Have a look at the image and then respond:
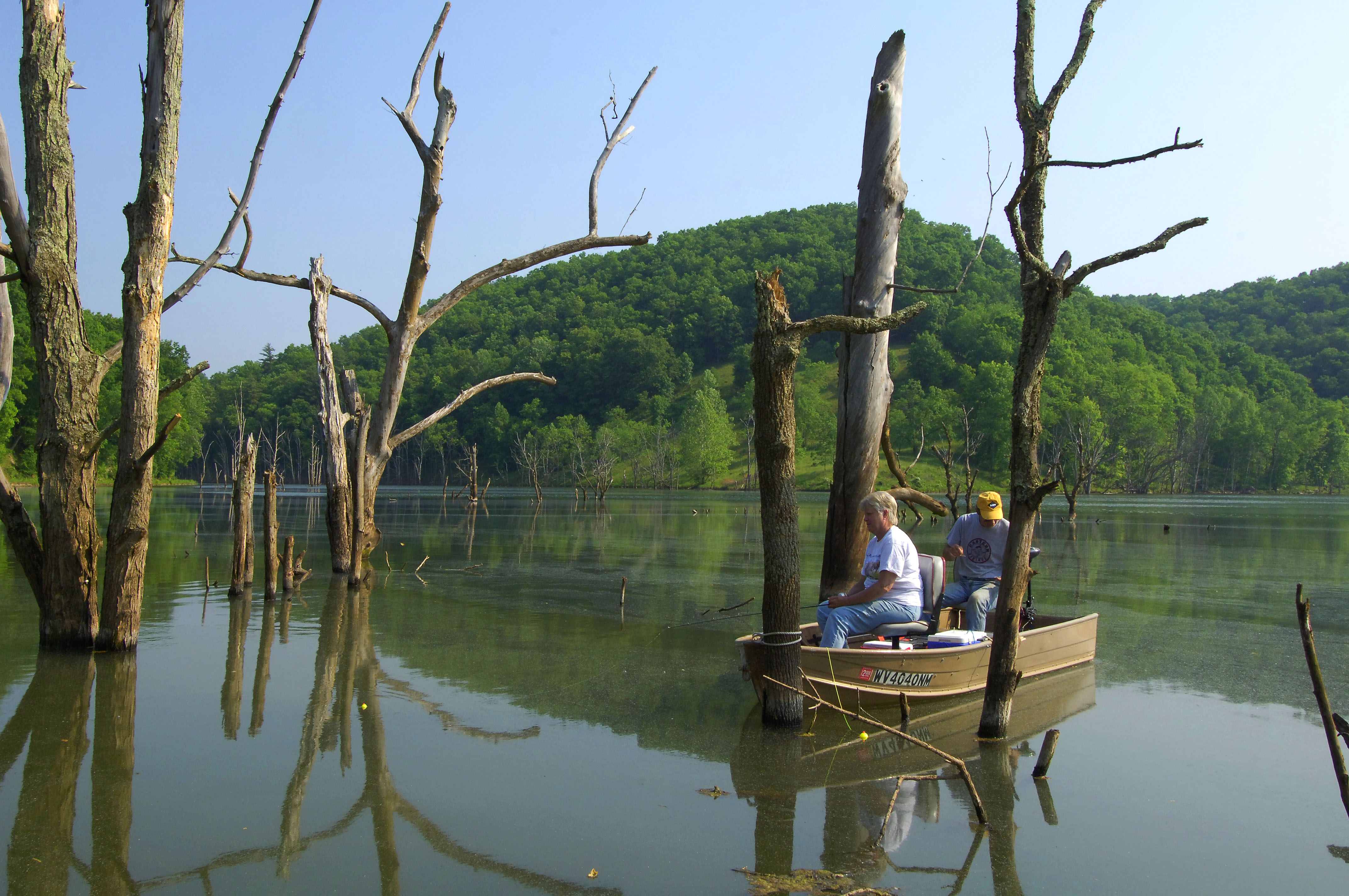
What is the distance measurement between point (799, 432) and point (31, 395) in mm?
67346

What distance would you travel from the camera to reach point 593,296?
143m

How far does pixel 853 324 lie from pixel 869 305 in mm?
3190

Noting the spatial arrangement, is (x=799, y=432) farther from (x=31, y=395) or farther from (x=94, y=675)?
(x=94, y=675)

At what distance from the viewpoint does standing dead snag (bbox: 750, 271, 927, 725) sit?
21.1ft

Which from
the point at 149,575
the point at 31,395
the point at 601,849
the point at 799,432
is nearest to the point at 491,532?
the point at 149,575

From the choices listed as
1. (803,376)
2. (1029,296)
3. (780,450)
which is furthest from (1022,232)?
(803,376)

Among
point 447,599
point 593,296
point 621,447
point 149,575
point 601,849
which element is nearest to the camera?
point 601,849

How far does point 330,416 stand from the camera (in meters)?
15.0

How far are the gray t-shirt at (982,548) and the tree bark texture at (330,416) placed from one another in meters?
9.78

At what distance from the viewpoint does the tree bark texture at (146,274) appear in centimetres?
830

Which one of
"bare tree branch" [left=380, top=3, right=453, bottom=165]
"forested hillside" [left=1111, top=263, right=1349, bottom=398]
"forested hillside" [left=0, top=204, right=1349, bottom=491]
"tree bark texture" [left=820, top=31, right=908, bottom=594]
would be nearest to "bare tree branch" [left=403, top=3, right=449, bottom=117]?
"bare tree branch" [left=380, top=3, right=453, bottom=165]

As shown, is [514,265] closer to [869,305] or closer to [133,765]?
[869,305]

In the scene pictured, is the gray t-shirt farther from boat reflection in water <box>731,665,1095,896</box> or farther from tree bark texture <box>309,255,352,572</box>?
tree bark texture <box>309,255,352,572</box>

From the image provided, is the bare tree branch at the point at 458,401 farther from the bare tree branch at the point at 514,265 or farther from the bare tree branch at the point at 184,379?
the bare tree branch at the point at 184,379
